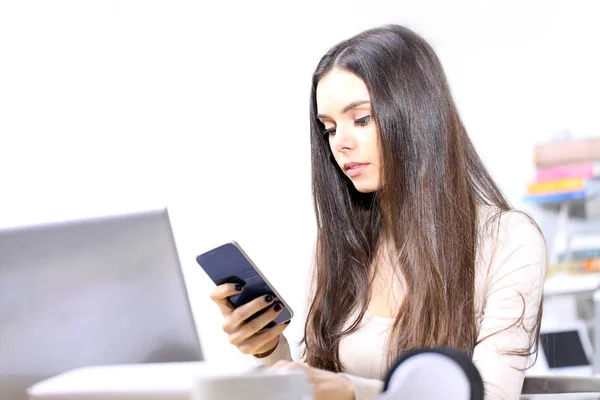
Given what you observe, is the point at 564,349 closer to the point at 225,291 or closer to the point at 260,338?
the point at 260,338

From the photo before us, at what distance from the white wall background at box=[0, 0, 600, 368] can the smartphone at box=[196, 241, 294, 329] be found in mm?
1803

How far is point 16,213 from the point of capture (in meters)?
2.87

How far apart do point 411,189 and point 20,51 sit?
203 cm

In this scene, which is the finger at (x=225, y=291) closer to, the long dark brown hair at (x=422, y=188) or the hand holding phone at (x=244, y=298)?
the hand holding phone at (x=244, y=298)

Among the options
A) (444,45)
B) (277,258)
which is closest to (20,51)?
(277,258)

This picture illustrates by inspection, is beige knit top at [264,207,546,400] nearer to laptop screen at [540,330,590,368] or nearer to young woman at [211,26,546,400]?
young woman at [211,26,546,400]

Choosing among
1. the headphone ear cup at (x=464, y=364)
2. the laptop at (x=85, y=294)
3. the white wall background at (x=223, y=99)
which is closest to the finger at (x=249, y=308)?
the laptop at (x=85, y=294)

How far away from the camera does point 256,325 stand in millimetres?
1251

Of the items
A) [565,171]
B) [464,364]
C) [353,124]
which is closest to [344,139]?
[353,124]

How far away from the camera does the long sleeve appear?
1.21 meters

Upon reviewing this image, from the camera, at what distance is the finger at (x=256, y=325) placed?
1.24m

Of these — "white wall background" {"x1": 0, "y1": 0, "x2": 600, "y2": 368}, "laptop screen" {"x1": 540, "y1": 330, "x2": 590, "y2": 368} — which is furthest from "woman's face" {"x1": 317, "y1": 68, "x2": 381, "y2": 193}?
"white wall background" {"x1": 0, "y1": 0, "x2": 600, "y2": 368}

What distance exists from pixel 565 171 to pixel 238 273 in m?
2.44

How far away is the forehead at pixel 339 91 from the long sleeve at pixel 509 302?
1.22 ft
